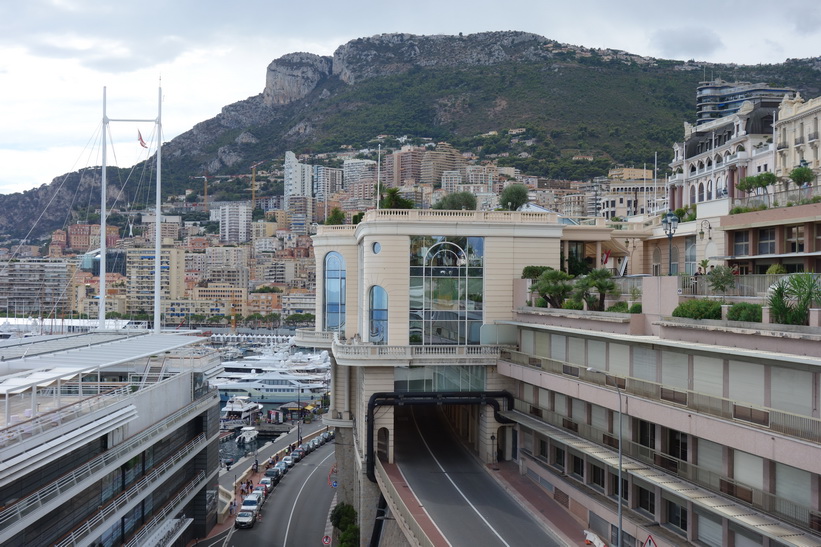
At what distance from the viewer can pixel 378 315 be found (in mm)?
30078

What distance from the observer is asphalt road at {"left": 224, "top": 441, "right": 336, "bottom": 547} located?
38.4 m

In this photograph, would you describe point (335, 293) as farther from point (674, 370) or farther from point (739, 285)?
point (739, 285)

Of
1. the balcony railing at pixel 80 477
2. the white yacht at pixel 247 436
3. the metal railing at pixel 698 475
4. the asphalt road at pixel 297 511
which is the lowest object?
the white yacht at pixel 247 436

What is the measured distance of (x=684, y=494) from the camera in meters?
17.7

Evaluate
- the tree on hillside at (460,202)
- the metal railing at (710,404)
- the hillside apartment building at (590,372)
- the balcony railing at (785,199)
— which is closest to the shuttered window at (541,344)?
the hillside apartment building at (590,372)

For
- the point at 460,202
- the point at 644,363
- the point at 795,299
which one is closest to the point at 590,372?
the point at 644,363

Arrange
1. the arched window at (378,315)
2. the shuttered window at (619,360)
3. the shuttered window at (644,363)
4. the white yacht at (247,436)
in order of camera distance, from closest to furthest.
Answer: the shuttered window at (644,363) → the shuttered window at (619,360) → the arched window at (378,315) → the white yacht at (247,436)

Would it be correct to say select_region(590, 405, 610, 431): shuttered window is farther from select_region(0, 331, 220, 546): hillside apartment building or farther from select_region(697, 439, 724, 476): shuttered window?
select_region(0, 331, 220, 546): hillside apartment building

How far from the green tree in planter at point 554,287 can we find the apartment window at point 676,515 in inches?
370

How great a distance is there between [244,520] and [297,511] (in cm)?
552

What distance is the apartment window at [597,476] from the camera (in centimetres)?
2355

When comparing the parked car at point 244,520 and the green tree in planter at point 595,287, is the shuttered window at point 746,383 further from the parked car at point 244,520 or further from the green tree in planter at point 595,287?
the parked car at point 244,520

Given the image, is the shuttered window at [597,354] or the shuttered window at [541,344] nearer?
the shuttered window at [597,354]

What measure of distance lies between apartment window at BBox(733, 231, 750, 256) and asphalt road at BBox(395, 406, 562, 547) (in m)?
13.3
